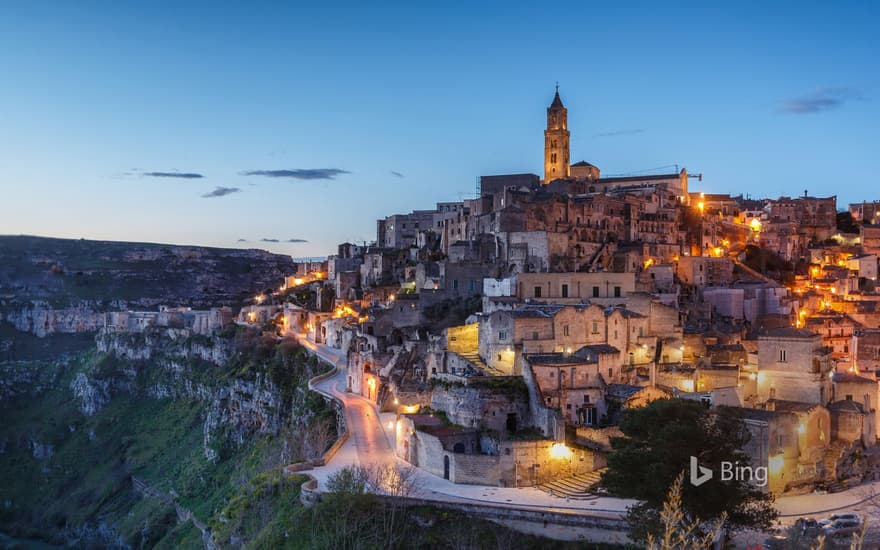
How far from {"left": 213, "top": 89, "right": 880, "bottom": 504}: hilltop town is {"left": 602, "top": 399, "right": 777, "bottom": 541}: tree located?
19.5 feet

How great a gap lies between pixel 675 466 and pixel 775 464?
10.2 m

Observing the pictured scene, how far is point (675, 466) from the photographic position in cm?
2480

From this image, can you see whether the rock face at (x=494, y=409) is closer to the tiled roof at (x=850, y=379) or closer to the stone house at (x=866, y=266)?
the tiled roof at (x=850, y=379)

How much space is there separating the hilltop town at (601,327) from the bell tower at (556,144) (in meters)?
3.49

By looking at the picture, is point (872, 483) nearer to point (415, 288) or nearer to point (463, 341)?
point (463, 341)

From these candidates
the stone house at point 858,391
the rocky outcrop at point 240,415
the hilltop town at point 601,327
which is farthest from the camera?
the rocky outcrop at point 240,415

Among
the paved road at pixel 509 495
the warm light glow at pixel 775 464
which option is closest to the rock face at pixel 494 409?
the paved road at pixel 509 495

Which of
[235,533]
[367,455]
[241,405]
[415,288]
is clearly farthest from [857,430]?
[241,405]

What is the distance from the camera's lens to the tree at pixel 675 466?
24547 millimetres

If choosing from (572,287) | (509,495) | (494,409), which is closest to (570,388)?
(494,409)

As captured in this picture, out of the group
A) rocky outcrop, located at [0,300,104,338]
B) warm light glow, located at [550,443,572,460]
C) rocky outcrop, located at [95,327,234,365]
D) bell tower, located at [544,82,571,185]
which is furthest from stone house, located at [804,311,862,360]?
rocky outcrop, located at [0,300,104,338]

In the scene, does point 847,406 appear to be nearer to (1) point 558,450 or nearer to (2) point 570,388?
(2) point 570,388

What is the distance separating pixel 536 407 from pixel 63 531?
4992 centimetres

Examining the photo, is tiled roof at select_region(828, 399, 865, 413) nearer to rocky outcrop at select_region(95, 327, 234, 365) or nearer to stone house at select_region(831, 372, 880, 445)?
stone house at select_region(831, 372, 880, 445)
